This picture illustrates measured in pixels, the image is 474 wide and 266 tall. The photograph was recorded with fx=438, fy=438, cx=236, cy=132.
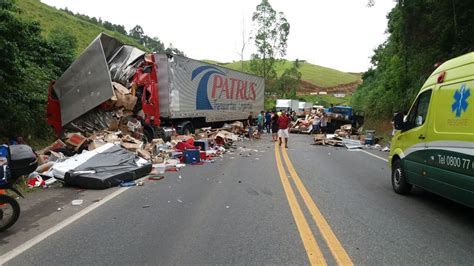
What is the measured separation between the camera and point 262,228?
19.3 ft

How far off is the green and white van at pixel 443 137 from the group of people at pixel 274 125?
1188cm

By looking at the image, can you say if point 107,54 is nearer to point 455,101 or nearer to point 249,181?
point 249,181

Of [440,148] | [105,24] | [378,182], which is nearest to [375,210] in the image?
[440,148]

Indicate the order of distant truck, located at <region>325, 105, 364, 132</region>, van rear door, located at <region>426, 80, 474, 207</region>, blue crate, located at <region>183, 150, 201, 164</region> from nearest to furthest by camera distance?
van rear door, located at <region>426, 80, 474, 207</region>, blue crate, located at <region>183, 150, 201, 164</region>, distant truck, located at <region>325, 105, 364, 132</region>

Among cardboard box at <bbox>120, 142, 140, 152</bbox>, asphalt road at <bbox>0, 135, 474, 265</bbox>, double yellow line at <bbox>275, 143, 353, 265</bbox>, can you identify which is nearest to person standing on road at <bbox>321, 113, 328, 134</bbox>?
cardboard box at <bbox>120, 142, 140, 152</bbox>

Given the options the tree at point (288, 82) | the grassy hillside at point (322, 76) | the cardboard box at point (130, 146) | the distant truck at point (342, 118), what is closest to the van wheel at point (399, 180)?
the cardboard box at point (130, 146)

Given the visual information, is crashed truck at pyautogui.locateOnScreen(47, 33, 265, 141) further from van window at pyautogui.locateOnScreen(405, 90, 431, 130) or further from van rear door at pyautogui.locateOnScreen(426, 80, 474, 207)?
van rear door at pyautogui.locateOnScreen(426, 80, 474, 207)

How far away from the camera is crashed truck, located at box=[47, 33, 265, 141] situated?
15.7m

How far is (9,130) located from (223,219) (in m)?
10.7

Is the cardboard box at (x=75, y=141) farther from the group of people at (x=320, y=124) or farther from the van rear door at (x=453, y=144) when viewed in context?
the group of people at (x=320, y=124)

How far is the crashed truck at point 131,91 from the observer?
1570 centimetres

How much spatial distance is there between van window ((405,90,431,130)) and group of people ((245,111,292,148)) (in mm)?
12058

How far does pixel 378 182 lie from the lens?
9.97 m

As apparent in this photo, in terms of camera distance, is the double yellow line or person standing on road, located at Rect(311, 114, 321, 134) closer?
the double yellow line
